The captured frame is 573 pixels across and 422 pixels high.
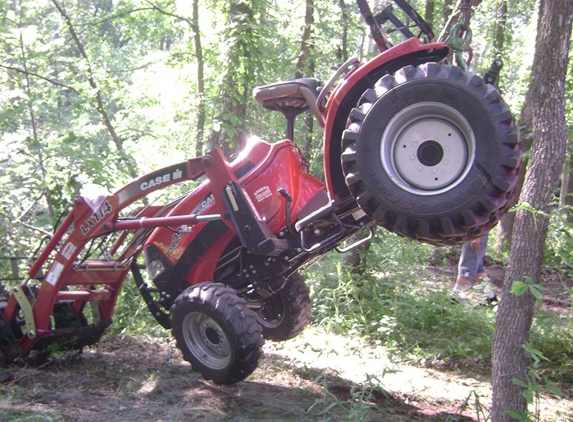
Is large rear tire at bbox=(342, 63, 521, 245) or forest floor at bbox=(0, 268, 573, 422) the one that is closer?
Answer: large rear tire at bbox=(342, 63, 521, 245)

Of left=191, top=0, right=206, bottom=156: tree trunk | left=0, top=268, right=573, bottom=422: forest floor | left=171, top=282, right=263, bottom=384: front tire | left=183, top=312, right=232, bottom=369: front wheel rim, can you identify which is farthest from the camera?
left=191, top=0, right=206, bottom=156: tree trunk

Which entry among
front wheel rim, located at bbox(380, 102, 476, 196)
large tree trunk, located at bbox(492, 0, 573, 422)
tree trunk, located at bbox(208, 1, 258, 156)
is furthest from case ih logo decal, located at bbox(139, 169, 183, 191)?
tree trunk, located at bbox(208, 1, 258, 156)

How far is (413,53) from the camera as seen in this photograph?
380 cm

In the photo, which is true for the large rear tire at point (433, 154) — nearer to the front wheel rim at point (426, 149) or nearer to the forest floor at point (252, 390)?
the front wheel rim at point (426, 149)

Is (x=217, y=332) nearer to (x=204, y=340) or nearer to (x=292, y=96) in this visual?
(x=204, y=340)

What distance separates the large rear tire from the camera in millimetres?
3391

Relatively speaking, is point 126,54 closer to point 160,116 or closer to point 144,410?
point 160,116

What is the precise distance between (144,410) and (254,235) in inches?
56.0

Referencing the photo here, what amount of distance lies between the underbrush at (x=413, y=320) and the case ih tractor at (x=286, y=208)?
1.41 m

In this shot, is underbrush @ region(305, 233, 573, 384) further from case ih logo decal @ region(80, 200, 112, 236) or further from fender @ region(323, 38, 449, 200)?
case ih logo decal @ region(80, 200, 112, 236)

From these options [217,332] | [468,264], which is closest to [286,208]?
[217,332]

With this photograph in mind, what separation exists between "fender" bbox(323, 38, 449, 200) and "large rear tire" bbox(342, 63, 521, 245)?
0.66ft

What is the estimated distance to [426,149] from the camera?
3.61 meters

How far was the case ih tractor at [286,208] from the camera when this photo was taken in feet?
11.4
